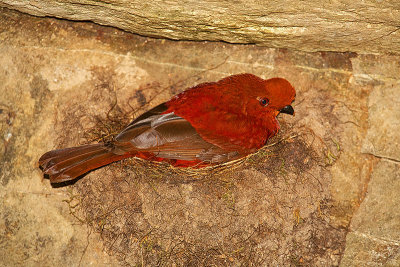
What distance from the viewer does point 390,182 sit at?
14.6ft

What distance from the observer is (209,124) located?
4.45 metres

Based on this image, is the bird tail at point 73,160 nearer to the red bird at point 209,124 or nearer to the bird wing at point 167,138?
the red bird at point 209,124

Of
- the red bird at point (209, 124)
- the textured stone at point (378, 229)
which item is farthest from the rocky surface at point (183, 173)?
the red bird at point (209, 124)

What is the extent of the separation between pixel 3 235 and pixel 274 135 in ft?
9.40

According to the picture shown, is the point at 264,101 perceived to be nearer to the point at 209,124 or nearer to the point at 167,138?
the point at 209,124

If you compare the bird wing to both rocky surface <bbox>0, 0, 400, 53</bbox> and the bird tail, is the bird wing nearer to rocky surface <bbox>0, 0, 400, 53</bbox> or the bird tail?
the bird tail

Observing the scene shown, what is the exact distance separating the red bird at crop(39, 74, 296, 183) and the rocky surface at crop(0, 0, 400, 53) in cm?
51

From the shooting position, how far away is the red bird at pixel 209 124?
14.4ft

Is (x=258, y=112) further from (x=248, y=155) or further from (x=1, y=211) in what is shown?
(x=1, y=211)

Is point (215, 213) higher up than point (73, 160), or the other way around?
point (73, 160)

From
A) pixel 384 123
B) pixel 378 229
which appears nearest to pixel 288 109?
pixel 384 123

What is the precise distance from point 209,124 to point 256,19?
110 centimetres

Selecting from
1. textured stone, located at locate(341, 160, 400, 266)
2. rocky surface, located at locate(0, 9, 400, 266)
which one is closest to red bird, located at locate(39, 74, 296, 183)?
rocky surface, located at locate(0, 9, 400, 266)

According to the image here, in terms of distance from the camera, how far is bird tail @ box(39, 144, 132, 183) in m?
4.14
